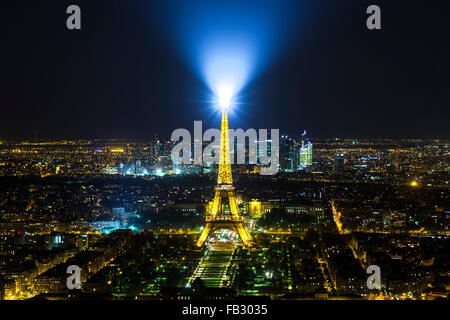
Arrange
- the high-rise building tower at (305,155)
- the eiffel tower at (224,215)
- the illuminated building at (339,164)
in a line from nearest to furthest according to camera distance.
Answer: the eiffel tower at (224,215), the illuminated building at (339,164), the high-rise building tower at (305,155)

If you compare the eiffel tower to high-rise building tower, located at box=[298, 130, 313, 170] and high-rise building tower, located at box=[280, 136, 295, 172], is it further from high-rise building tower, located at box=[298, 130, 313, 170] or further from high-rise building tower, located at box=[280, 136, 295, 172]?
high-rise building tower, located at box=[298, 130, 313, 170]

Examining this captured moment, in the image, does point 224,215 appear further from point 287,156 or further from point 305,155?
point 305,155

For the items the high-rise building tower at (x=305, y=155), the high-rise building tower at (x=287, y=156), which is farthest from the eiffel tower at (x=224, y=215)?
the high-rise building tower at (x=305, y=155)

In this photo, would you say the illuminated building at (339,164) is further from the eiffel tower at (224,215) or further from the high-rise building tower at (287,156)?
the eiffel tower at (224,215)

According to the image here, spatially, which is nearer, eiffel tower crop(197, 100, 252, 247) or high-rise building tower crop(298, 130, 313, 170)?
eiffel tower crop(197, 100, 252, 247)

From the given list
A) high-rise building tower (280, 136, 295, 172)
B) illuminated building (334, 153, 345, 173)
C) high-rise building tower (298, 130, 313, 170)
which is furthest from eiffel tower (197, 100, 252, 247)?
high-rise building tower (298, 130, 313, 170)

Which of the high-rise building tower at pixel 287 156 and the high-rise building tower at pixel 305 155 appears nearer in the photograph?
the high-rise building tower at pixel 287 156

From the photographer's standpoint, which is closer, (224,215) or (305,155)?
(224,215)

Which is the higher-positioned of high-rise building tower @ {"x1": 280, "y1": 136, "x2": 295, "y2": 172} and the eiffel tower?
high-rise building tower @ {"x1": 280, "y1": 136, "x2": 295, "y2": 172}

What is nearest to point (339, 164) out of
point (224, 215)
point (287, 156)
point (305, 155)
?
point (305, 155)

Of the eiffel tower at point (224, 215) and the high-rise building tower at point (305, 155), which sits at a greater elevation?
the high-rise building tower at point (305, 155)

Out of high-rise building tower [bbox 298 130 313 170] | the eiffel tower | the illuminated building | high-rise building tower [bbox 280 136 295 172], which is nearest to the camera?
the eiffel tower
